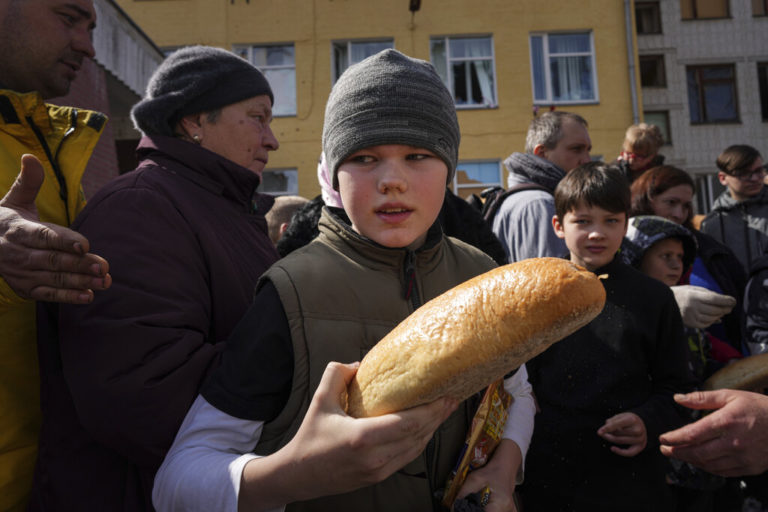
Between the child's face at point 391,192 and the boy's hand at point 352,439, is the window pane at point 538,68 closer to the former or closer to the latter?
the child's face at point 391,192

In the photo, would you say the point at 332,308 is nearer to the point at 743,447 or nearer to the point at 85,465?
the point at 85,465

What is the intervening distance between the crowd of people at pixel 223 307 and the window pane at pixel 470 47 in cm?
1486

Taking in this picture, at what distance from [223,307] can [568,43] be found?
1677cm

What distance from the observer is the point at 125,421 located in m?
1.14

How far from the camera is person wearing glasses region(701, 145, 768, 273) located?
4.32 m

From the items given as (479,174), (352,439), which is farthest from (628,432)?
(479,174)

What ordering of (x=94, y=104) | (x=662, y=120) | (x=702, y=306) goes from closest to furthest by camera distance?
(x=702, y=306) < (x=94, y=104) < (x=662, y=120)

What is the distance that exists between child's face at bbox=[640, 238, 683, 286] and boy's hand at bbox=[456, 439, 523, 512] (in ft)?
7.05

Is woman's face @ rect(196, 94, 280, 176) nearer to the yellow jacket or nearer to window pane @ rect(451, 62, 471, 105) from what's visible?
the yellow jacket

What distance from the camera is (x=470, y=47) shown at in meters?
15.6

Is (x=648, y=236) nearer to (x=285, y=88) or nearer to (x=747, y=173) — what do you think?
(x=747, y=173)

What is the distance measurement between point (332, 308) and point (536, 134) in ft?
10.4

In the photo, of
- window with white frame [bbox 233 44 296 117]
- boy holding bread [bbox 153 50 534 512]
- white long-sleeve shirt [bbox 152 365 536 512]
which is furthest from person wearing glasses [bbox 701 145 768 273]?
window with white frame [bbox 233 44 296 117]

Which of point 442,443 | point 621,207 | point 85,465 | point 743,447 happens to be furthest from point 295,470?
point 621,207
